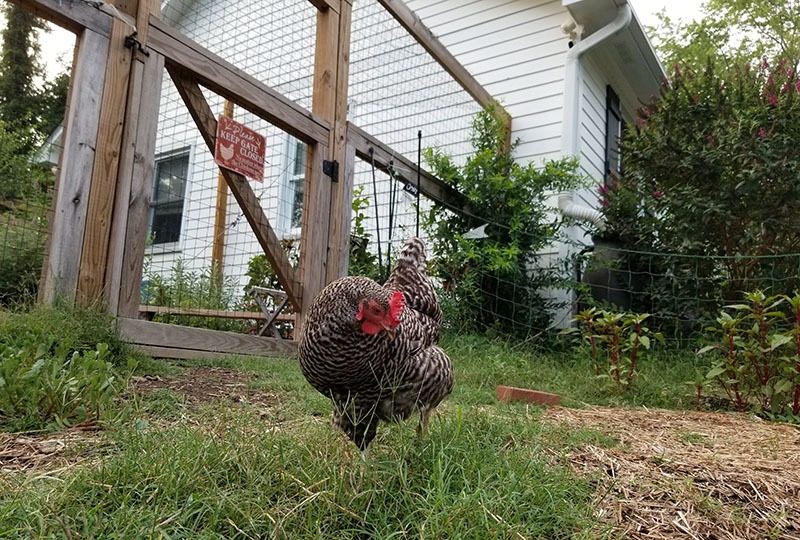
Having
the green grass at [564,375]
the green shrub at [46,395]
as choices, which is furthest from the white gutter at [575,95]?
the green shrub at [46,395]

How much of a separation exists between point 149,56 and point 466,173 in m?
3.61

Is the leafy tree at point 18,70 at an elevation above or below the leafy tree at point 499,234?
above

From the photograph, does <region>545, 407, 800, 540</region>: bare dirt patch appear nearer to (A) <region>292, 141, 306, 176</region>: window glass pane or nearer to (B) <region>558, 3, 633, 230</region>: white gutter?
(B) <region>558, 3, 633, 230</region>: white gutter

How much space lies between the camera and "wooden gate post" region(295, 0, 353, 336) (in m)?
4.21

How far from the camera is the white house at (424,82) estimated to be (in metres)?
6.32

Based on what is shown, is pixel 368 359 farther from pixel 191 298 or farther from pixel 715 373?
pixel 191 298

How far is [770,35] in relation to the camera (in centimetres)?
1628

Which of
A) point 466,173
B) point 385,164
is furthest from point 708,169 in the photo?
point 385,164

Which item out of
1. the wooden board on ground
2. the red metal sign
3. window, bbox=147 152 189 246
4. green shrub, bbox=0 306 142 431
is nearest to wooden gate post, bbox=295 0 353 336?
the wooden board on ground

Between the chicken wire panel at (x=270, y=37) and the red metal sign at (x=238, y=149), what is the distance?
2.48 meters

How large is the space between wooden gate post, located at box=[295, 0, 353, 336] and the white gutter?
3217 mm

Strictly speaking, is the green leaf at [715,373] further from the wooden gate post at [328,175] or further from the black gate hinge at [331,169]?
the black gate hinge at [331,169]

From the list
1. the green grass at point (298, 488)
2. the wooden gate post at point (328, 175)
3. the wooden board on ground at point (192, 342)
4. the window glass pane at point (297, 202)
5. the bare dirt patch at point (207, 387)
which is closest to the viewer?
the green grass at point (298, 488)

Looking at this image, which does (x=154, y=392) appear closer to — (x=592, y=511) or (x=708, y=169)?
(x=592, y=511)
